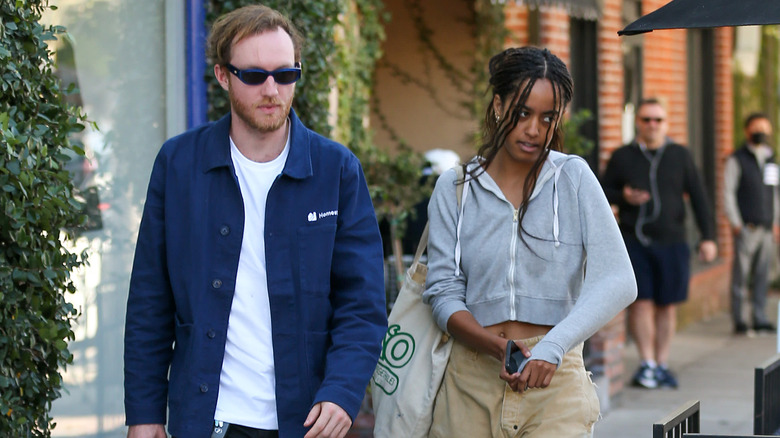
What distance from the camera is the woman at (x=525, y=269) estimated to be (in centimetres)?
330

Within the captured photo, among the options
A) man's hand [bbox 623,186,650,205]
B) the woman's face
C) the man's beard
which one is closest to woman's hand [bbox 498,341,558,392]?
the woman's face

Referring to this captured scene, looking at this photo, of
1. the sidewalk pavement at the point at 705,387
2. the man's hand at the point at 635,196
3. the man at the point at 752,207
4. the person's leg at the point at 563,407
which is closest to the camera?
the person's leg at the point at 563,407

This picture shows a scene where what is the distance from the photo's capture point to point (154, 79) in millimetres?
5242

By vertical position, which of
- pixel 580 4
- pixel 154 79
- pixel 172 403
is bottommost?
pixel 172 403

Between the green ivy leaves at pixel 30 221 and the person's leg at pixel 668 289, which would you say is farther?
the person's leg at pixel 668 289

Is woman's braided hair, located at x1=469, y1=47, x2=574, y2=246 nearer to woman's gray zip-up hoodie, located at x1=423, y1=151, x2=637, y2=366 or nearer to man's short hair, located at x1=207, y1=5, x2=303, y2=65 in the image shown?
woman's gray zip-up hoodie, located at x1=423, y1=151, x2=637, y2=366

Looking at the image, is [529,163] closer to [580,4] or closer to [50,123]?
[50,123]

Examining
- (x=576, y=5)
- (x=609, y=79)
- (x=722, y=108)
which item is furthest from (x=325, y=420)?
(x=722, y=108)

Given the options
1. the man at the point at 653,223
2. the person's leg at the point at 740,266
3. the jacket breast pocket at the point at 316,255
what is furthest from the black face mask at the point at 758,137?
the jacket breast pocket at the point at 316,255

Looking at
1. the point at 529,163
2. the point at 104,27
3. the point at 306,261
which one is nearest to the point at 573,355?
the point at 529,163

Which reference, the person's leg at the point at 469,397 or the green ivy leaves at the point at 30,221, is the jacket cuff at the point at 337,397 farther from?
the green ivy leaves at the point at 30,221

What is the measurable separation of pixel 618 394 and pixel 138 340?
5860mm

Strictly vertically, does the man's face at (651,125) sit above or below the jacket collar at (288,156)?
above

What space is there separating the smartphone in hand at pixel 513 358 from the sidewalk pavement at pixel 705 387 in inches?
110
